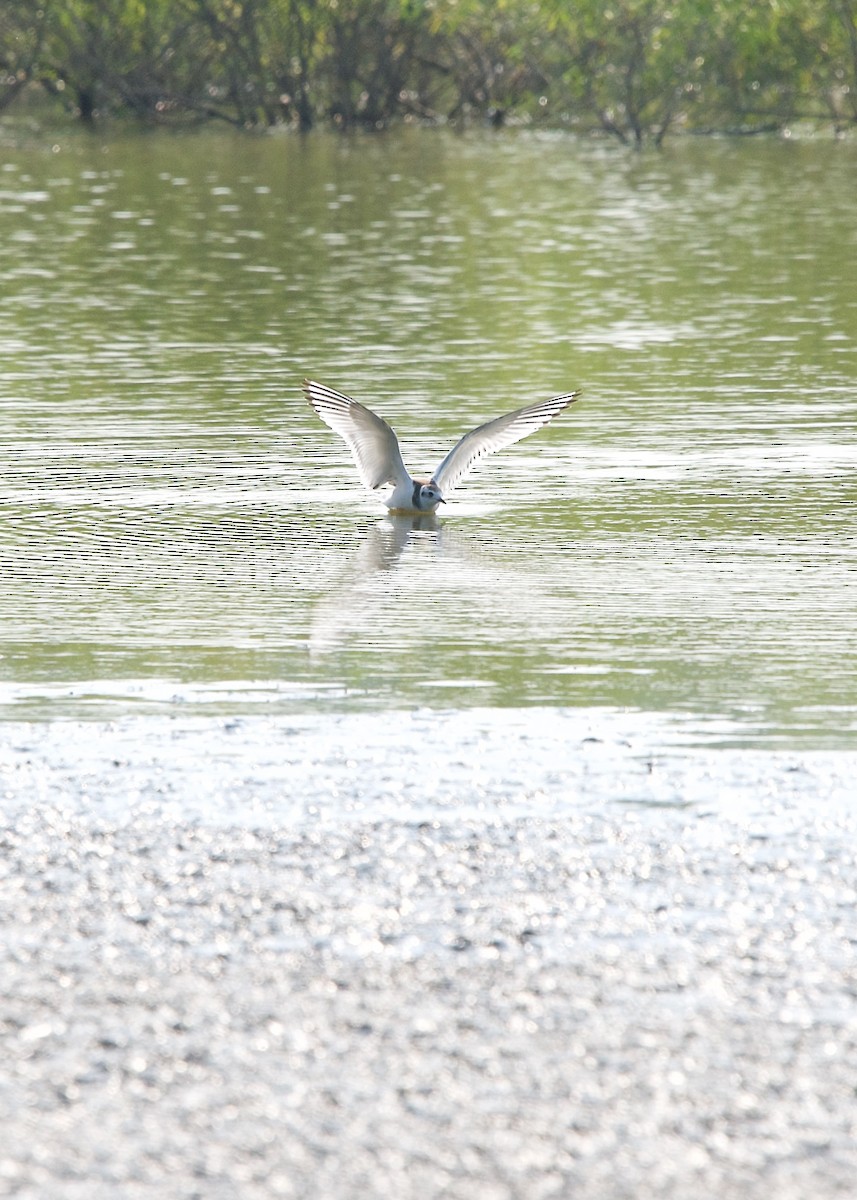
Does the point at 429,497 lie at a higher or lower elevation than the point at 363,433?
lower

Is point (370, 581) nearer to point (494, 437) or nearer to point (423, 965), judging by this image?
point (494, 437)

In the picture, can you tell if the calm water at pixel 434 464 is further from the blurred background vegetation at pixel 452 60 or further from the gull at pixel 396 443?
the blurred background vegetation at pixel 452 60

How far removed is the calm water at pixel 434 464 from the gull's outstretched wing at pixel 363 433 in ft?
0.69

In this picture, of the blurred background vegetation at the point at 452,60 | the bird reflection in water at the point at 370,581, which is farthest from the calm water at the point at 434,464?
the blurred background vegetation at the point at 452,60

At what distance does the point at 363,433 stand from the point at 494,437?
23.3 inches

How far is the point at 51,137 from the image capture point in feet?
129

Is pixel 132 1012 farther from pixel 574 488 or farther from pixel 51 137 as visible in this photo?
pixel 51 137

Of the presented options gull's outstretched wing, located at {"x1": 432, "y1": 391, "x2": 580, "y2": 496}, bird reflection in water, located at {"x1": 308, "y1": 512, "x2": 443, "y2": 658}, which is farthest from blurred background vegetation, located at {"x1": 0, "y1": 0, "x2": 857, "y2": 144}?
bird reflection in water, located at {"x1": 308, "y1": 512, "x2": 443, "y2": 658}

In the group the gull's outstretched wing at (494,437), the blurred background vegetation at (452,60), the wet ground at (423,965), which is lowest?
the blurred background vegetation at (452,60)

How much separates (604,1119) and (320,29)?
3782cm

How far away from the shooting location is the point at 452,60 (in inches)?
1636

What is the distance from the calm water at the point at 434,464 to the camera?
7.23 metres

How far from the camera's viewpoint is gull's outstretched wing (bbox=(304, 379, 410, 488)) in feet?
31.6

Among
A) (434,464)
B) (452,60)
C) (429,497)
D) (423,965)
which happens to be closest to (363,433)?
(429,497)
